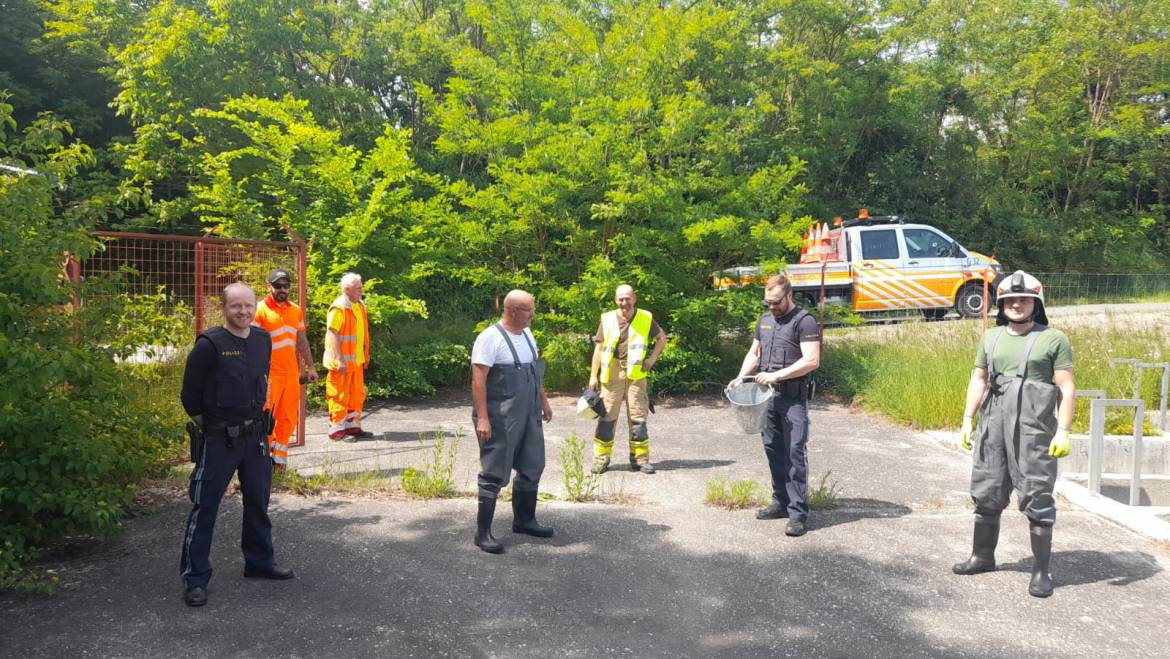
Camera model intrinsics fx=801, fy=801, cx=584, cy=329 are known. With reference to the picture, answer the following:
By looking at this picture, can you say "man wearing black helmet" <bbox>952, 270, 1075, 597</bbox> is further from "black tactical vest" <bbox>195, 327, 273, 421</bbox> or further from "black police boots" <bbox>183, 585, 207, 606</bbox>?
"black police boots" <bbox>183, 585, 207, 606</bbox>

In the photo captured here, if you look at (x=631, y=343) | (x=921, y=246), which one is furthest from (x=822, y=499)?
(x=921, y=246)

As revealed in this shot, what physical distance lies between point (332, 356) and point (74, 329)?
3.43 metres

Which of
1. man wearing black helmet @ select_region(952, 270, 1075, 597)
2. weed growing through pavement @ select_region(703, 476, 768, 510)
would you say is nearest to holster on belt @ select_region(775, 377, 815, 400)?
weed growing through pavement @ select_region(703, 476, 768, 510)

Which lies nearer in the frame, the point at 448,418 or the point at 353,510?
the point at 353,510

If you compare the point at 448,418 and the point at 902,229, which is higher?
the point at 902,229

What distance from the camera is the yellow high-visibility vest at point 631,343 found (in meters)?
7.07

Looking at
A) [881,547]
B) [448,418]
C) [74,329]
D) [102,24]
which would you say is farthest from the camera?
[102,24]

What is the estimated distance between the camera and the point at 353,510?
5867 mm

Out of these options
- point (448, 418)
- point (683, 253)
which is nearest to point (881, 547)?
point (448, 418)

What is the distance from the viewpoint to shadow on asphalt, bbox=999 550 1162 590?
4801mm

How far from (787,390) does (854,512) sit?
1.25 meters

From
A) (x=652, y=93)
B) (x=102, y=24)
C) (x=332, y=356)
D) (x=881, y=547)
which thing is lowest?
(x=881, y=547)

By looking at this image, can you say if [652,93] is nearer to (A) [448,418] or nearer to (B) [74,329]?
(A) [448,418]

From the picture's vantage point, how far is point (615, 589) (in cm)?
452
